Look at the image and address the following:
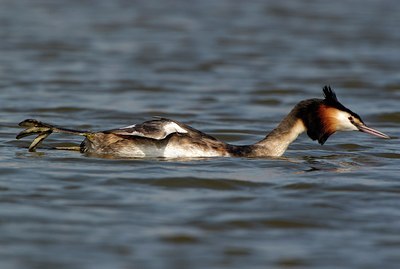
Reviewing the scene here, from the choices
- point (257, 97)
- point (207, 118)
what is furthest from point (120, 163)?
point (257, 97)

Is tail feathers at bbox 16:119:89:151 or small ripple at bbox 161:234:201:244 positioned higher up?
tail feathers at bbox 16:119:89:151

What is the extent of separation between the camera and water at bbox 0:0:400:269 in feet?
24.3

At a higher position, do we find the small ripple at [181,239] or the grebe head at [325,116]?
the grebe head at [325,116]

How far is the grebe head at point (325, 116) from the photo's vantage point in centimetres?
1059

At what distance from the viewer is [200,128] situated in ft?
43.8

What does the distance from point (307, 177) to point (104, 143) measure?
208 cm

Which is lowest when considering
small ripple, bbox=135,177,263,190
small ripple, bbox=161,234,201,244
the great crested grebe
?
small ripple, bbox=161,234,201,244

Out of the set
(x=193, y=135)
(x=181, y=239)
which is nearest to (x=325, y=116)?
(x=193, y=135)

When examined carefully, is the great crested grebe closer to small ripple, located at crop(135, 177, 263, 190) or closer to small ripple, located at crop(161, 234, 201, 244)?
small ripple, located at crop(135, 177, 263, 190)

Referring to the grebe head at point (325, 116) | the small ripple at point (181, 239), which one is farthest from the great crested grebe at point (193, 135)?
the small ripple at point (181, 239)

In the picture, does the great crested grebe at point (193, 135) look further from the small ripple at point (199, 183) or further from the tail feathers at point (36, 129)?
the small ripple at point (199, 183)

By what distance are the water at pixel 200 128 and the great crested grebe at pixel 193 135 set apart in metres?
0.15

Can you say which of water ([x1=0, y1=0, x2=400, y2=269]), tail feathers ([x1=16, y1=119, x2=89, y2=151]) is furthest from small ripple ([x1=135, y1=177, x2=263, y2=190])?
tail feathers ([x1=16, y1=119, x2=89, y2=151])

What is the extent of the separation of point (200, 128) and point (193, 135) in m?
3.05
